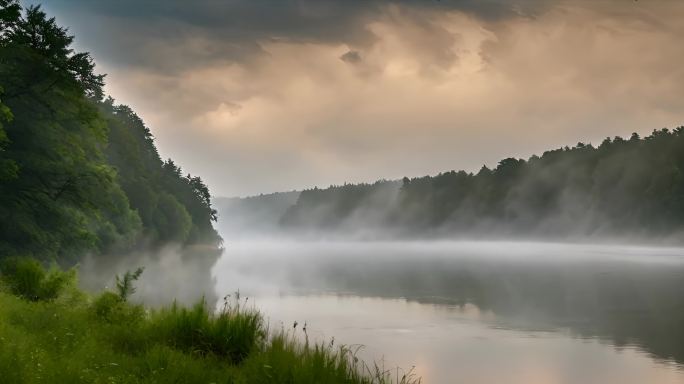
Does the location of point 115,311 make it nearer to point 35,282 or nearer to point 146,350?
point 146,350

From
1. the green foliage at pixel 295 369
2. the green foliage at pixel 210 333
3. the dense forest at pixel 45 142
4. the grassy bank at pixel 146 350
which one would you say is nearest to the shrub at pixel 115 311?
the grassy bank at pixel 146 350

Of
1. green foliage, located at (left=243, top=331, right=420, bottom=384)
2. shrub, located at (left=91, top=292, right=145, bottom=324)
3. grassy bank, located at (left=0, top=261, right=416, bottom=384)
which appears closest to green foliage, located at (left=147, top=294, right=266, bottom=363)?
grassy bank, located at (left=0, top=261, right=416, bottom=384)

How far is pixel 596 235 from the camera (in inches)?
7077

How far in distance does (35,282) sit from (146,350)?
10.3 m

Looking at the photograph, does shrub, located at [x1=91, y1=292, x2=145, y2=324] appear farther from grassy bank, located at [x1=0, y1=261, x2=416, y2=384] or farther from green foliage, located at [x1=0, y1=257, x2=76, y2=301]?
green foliage, located at [x1=0, y1=257, x2=76, y2=301]

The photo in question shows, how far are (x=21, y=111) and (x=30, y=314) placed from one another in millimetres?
22997

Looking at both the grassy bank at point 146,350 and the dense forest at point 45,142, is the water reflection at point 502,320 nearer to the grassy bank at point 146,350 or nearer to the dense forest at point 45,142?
the grassy bank at point 146,350

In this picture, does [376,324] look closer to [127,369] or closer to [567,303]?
[567,303]

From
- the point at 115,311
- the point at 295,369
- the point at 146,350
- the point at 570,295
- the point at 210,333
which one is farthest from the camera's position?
the point at 570,295

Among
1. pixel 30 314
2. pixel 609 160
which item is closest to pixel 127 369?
pixel 30 314

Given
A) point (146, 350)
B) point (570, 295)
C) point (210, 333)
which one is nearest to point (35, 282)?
point (210, 333)

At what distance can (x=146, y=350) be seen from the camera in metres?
12.3

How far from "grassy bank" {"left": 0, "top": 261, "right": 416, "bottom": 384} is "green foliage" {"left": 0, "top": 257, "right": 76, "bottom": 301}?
363 centimetres

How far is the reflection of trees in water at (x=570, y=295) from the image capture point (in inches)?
1203
